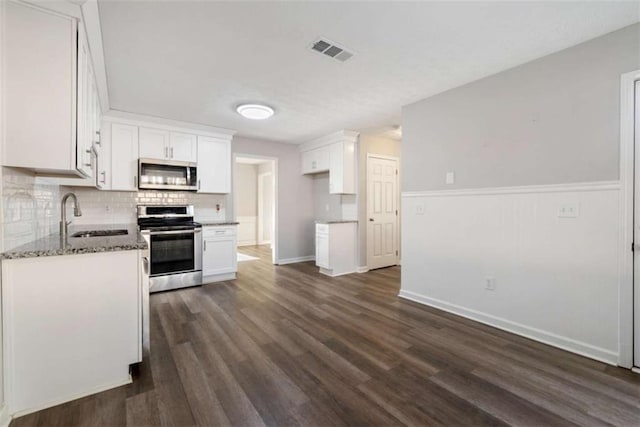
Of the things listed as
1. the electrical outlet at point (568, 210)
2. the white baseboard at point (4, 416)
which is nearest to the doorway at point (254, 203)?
the white baseboard at point (4, 416)

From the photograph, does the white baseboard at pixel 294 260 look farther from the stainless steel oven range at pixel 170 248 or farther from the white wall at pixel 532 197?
the white wall at pixel 532 197

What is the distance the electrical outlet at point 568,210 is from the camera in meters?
2.38

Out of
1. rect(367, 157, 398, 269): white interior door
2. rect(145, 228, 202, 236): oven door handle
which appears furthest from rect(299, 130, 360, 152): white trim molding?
rect(145, 228, 202, 236): oven door handle

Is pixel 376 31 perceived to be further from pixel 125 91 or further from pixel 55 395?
pixel 55 395

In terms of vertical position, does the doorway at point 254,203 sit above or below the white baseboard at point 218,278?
above

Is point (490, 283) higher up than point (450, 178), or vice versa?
point (450, 178)

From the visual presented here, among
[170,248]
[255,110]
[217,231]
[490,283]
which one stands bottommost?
[490,283]

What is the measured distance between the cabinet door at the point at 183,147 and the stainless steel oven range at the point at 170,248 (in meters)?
0.83

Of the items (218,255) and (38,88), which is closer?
(38,88)

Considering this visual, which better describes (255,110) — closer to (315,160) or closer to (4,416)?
(315,160)

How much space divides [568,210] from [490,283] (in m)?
0.96

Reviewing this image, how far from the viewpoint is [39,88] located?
5.65 feet

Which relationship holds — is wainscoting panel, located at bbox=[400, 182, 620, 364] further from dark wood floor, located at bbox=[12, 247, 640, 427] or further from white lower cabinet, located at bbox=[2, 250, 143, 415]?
white lower cabinet, located at bbox=[2, 250, 143, 415]

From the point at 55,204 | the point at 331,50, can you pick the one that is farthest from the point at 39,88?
the point at 331,50
